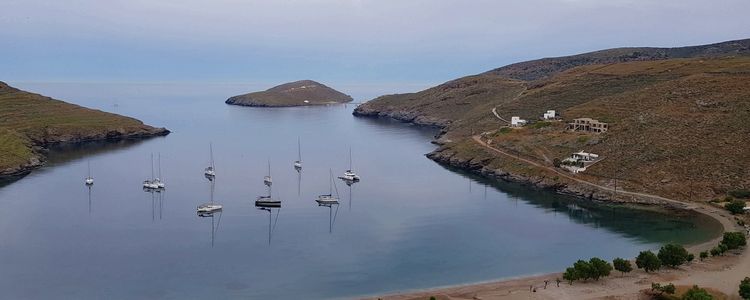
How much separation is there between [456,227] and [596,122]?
4793cm

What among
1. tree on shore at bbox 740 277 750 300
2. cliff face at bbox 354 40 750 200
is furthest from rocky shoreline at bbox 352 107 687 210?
tree on shore at bbox 740 277 750 300

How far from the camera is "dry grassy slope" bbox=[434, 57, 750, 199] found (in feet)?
266

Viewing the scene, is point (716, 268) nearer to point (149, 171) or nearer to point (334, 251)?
point (334, 251)

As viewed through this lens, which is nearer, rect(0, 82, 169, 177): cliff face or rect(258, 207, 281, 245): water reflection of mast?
rect(258, 207, 281, 245): water reflection of mast

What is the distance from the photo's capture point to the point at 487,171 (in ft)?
334

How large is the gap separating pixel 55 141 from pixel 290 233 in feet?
313

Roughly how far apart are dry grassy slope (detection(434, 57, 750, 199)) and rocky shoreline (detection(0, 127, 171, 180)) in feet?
245

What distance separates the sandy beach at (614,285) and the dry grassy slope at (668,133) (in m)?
29.6

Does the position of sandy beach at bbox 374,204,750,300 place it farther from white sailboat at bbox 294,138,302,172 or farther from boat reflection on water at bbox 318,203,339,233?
white sailboat at bbox 294,138,302,172

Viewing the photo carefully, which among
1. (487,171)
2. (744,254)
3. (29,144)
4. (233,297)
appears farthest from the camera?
(29,144)

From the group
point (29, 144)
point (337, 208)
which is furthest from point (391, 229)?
point (29, 144)

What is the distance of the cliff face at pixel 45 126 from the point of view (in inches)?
4494

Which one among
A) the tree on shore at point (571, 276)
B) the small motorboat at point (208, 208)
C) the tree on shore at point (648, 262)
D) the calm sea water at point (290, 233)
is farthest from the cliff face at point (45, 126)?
the tree on shore at point (648, 262)

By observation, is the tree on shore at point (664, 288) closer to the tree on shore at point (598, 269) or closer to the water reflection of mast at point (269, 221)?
the tree on shore at point (598, 269)
